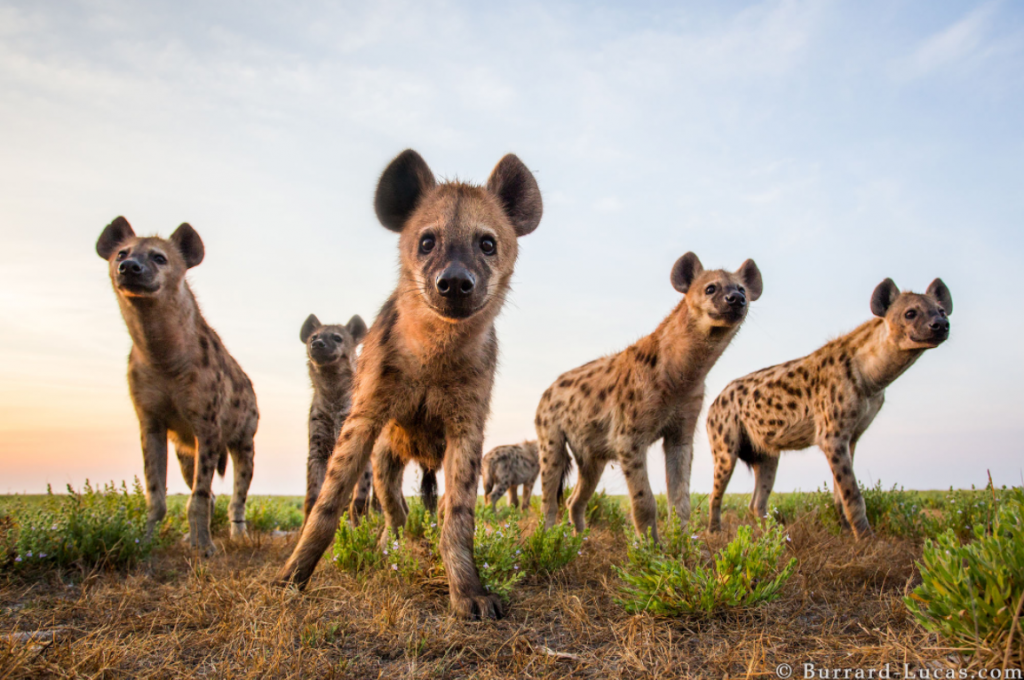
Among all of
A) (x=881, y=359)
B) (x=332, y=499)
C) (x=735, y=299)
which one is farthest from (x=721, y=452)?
(x=332, y=499)

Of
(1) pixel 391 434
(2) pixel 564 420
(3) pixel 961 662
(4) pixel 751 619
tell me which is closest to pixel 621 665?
(4) pixel 751 619

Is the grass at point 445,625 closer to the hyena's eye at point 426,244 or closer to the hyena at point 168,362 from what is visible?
the hyena at point 168,362

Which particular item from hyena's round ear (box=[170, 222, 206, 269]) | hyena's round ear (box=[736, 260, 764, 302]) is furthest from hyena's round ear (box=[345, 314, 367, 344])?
hyena's round ear (box=[736, 260, 764, 302])

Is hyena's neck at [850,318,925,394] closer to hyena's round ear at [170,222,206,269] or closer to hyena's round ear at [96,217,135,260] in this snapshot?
hyena's round ear at [170,222,206,269]

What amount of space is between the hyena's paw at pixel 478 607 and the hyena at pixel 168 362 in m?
2.94

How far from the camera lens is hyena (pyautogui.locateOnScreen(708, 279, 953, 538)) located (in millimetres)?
5668

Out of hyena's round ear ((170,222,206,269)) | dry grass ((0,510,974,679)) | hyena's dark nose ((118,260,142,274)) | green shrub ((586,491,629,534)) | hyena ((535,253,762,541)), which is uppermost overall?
hyena's round ear ((170,222,206,269))

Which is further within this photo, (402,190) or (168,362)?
(168,362)

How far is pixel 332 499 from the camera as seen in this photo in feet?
11.3

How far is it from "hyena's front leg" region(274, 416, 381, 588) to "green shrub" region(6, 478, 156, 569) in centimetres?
169

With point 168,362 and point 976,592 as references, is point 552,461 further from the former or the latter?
point 976,592

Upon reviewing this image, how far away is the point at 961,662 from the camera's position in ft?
7.25

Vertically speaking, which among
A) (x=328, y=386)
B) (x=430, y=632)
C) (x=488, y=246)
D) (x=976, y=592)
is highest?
(x=488, y=246)

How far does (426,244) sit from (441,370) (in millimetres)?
664
